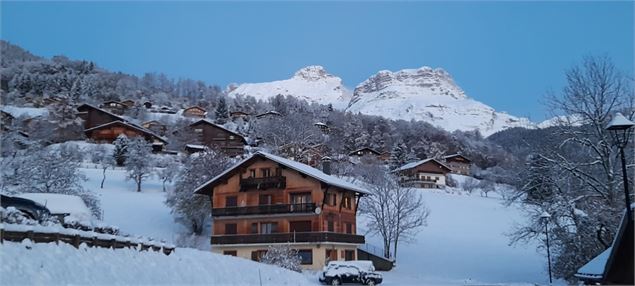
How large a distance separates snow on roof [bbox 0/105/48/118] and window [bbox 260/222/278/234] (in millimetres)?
68419

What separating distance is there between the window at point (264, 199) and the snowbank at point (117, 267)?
20935 mm

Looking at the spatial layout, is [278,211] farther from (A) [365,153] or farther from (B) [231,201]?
(A) [365,153]

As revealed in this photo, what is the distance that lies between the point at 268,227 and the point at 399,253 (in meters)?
13.4

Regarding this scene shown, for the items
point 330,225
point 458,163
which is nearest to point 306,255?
point 330,225

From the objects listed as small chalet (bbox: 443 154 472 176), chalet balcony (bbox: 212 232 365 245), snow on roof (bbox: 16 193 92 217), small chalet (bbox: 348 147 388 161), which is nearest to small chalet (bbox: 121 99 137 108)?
small chalet (bbox: 348 147 388 161)

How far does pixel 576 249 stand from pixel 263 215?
2222 cm

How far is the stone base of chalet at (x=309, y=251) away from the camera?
40938mm

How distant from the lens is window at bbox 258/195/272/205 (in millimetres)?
43906

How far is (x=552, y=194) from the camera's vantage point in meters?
30.5

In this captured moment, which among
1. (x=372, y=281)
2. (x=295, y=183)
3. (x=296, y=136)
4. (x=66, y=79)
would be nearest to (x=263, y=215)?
(x=295, y=183)

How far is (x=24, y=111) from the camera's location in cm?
10150

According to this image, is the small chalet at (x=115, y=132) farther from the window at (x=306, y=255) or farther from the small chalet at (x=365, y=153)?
the window at (x=306, y=255)

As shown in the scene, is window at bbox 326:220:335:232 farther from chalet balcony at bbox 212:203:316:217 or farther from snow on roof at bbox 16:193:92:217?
snow on roof at bbox 16:193:92:217

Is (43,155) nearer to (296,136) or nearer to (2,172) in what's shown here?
(2,172)
